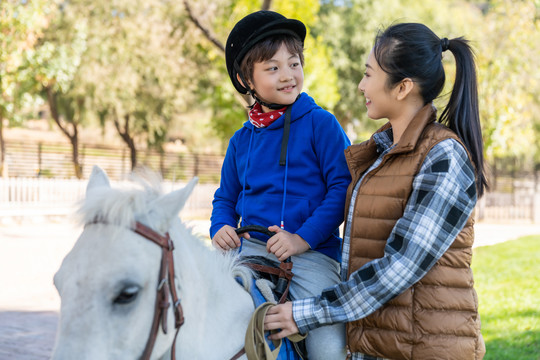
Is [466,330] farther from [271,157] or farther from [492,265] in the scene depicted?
[492,265]

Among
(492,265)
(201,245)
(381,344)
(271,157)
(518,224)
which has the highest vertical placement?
(271,157)

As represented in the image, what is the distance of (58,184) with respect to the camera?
62.9 ft

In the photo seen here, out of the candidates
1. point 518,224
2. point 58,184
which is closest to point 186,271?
point 58,184

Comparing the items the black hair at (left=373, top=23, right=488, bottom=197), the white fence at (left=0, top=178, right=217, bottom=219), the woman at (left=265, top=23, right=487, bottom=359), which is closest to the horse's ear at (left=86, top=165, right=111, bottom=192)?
the woman at (left=265, top=23, right=487, bottom=359)

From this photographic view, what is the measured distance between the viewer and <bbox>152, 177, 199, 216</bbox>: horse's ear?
5.46 ft

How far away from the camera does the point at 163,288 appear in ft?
5.43

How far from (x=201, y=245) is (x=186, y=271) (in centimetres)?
25

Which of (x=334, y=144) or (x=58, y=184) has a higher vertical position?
(x=334, y=144)

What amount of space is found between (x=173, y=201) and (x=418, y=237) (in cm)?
89

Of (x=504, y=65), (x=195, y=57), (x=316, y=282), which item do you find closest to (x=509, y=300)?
(x=316, y=282)

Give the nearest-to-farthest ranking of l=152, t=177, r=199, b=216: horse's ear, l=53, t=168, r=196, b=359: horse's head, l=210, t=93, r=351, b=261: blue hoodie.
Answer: l=53, t=168, r=196, b=359: horse's head → l=152, t=177, r=199, b=216: horse's ear → l=210, t=93, r=351, b=261: blue hoodie

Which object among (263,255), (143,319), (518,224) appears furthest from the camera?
(518,224)

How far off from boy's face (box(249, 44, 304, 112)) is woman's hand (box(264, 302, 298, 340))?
3.44ft

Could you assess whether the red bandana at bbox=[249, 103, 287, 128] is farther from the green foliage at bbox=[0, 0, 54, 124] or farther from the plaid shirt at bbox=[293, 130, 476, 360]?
the green foliage at bbox=[0, 0, 54, 124]
